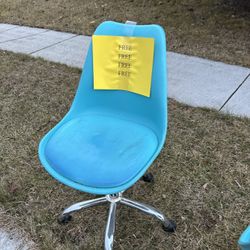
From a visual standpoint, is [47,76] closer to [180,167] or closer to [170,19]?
[180,167]

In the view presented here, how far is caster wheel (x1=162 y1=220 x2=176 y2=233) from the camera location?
1.89m

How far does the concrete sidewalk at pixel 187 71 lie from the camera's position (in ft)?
10.2

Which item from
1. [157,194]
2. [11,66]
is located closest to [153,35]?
[157,194]

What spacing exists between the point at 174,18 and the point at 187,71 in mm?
2022

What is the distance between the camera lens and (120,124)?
189 centimetres

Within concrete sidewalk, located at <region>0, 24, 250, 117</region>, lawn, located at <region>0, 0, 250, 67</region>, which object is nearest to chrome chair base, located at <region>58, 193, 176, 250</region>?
concrete sidewalk, located at <region>0, 24, 250, 117</region>

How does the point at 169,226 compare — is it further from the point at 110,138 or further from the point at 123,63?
the point at 123,63

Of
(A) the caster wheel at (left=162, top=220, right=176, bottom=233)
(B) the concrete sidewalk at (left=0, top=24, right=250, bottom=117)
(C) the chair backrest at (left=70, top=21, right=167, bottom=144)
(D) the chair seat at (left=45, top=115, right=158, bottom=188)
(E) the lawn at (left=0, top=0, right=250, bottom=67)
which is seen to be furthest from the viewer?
(E) the lawn at (left=0, top=0, right=250, bottom=67)

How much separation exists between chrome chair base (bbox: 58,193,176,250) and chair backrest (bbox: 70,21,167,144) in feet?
1.38

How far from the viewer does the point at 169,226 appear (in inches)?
74.5

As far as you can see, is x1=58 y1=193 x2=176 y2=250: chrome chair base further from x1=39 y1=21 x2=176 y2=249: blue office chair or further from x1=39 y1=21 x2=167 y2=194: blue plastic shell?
x1=39 y1=21 x2=167 y2=194: blue plastic shell

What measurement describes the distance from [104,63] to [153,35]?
32cm

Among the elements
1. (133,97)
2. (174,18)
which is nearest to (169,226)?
(133,97)

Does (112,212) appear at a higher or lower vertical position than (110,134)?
lower
